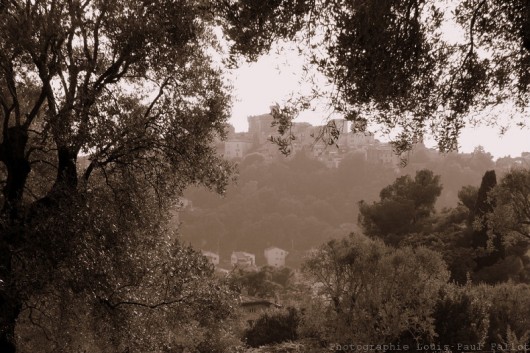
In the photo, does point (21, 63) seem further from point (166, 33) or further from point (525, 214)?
point (525, 214)

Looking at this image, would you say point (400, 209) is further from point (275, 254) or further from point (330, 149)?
point (330, 149)

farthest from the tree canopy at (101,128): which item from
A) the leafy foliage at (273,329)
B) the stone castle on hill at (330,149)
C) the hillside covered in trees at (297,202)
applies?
the stone castle on hill at (330,149)

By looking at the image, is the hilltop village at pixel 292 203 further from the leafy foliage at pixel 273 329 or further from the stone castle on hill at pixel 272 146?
the leafy foliage at pixel 273 329

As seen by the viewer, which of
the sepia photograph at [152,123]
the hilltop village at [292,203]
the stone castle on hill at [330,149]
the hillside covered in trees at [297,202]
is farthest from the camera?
the stone castle on hill at [330,149]

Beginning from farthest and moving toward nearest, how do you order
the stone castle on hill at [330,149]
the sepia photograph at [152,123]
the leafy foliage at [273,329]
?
the stone castle on hill at [330,149], the leafy foliage at [273,329], the sepia photograph at [152,123]

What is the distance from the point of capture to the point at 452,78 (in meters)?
6.29

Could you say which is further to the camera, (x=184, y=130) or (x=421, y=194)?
(x=421, y=194)

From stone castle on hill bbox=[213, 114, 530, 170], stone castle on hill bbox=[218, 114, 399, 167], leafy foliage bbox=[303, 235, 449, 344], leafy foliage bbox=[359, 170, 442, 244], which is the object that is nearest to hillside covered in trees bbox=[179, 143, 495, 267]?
stone castle on hill bbox=[213, 114, 530, 170]

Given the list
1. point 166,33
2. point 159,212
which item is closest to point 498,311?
point 159,212

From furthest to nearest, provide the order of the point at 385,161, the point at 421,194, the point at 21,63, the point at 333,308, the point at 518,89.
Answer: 1. the point at 385,161
2. the point at 421,194
3. the point at 333,308
4. the point at 21,63
5. the point at 518,89

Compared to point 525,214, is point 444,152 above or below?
below

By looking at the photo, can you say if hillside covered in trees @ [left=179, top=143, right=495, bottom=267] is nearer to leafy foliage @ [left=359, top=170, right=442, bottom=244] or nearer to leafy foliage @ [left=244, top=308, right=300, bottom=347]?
leafy foliage @ [left=359, top=170, right=442, bottom=244]

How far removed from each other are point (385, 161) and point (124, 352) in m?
120

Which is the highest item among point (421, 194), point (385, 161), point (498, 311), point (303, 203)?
point (385, 161)
